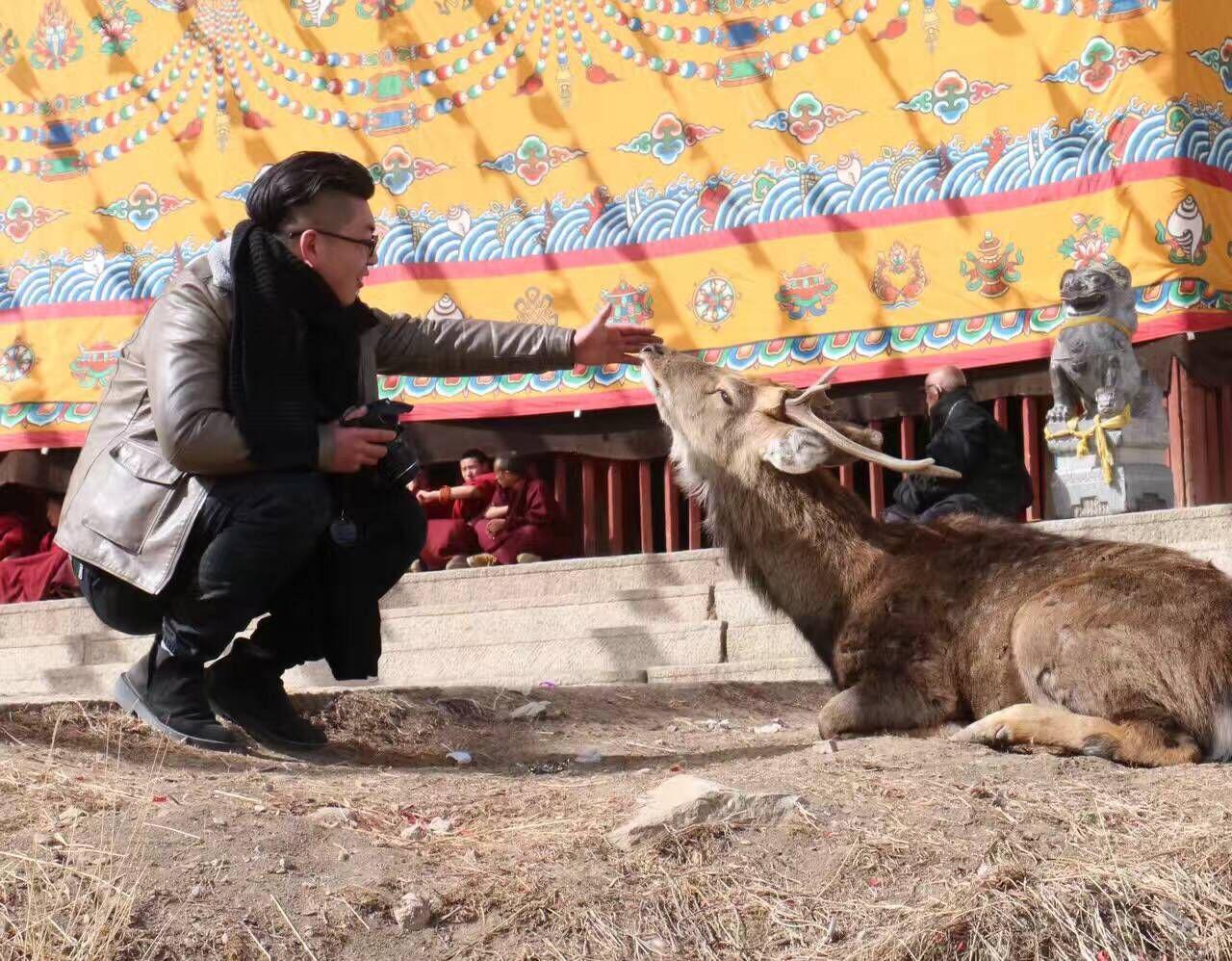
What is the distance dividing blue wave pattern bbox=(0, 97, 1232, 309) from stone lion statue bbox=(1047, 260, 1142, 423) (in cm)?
79

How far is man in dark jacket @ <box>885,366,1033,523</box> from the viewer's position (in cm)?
752

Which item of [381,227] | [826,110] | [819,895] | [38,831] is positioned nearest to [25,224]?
[381,227]

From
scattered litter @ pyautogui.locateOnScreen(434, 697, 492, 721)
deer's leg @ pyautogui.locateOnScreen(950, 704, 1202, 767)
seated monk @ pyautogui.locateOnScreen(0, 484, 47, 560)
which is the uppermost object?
deer's leg @ pyautogui.locateOnScreen(950, 704, 1202, 767)

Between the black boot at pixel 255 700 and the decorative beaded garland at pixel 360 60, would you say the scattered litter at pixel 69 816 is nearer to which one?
the black boot at pixel 255 700

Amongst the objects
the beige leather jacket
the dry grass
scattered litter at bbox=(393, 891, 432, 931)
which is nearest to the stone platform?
the beige leather jacket

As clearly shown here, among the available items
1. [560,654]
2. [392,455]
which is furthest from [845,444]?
[560,654]

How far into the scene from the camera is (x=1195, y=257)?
7980mm

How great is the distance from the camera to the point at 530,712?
5344 millimetres

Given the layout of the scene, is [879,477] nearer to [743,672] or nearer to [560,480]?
[560,480]

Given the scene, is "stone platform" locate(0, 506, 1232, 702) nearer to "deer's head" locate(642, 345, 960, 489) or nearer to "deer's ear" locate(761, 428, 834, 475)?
"deer's head" locate(642, 345, 960, 489)

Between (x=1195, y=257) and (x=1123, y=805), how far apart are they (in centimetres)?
494

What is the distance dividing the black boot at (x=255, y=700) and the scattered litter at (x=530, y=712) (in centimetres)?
78

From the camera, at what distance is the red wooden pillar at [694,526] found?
8961 mm

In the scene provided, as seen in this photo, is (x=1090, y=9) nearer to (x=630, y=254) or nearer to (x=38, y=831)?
(x=630, y=254)
